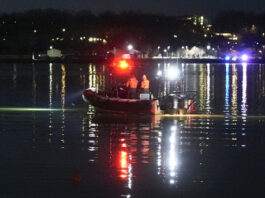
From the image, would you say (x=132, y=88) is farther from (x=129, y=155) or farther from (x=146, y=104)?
(x=129, y=155)

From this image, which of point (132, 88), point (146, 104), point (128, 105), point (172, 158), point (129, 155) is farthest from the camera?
point (132, 88)

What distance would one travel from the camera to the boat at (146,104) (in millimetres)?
35969

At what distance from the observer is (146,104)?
118 ft

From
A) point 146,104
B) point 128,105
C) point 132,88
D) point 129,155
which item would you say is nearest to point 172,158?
point 129,155

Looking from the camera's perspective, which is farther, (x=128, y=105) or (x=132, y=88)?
(x=132, y=88)

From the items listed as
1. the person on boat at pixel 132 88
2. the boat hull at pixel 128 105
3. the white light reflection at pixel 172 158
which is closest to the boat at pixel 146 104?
the boat hull at pixel 128 105

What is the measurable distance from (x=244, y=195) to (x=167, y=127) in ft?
47.3

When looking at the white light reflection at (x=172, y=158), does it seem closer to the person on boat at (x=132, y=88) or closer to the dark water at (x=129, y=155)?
the dark water at (x=129, y=155)

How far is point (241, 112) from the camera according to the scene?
40.8 metres

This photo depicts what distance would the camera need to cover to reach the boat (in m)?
36.0

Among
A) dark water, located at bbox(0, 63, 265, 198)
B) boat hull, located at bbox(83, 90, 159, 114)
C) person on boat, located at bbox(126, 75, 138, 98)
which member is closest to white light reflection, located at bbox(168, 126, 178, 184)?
dark water, located at bbox(0, 63, 265, 198)

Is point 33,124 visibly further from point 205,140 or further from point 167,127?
point 205,140

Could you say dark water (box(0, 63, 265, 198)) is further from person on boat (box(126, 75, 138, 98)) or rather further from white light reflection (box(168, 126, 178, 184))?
person on boat (box(126, 75, 138, 98))

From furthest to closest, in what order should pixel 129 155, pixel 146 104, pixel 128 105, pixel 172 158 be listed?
pixel 128 105 < pixel 146 104 < pixel 129 155 < pixel 172 158
